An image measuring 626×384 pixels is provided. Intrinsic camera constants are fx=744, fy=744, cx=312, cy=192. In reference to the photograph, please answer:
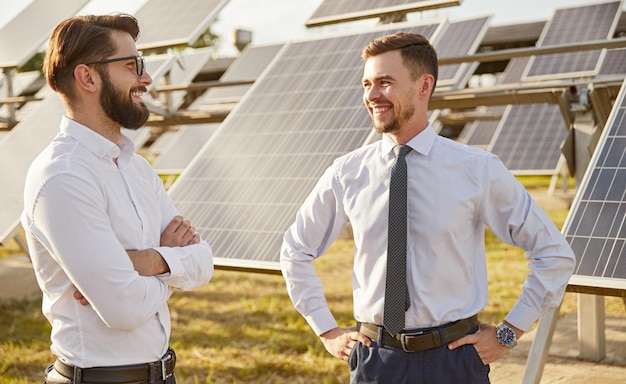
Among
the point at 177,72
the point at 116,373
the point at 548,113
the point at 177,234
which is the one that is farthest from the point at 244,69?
the point at 116,373

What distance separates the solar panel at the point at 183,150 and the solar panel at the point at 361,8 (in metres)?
5.46

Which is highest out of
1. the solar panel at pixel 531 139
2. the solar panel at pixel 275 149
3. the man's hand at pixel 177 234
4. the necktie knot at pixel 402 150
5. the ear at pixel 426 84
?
the ear at pixel 426 84

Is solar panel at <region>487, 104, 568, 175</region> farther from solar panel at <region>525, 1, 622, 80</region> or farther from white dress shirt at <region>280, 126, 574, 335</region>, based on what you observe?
white dress shirt at <region>280, 126, 574, 335</region>

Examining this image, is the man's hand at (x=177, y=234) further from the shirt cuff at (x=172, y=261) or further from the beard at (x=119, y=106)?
the beard at (x=119, y=106)

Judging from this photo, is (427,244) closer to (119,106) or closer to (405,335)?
(405,335)

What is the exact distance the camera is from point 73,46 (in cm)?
241

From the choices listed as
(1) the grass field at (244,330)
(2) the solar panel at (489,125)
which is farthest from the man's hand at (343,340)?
(2) the solar panel at (489,125)

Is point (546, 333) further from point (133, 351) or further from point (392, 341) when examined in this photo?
point (133, 351)

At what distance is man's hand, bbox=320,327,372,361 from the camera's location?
276 cm

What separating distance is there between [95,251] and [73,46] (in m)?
Answer: 0.69

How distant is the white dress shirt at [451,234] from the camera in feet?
8.69

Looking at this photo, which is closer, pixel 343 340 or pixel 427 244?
pixel 427 244

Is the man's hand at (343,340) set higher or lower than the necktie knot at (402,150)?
lower

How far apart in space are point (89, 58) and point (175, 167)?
10.5 m
